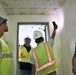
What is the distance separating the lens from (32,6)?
3.01 m

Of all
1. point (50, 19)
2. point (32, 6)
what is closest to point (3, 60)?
point (32, 6)

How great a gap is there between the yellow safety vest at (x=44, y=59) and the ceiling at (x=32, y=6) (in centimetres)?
106

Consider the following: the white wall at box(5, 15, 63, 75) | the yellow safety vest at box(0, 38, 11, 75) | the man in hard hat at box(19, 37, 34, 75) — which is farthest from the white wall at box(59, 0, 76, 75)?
the yellow safety vest at box(0, 38, 11, 75)

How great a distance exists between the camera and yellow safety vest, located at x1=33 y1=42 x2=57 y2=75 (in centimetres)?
222

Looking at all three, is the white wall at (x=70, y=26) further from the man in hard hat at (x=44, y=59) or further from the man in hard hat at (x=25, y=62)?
the man in hard hat at (x=25, y=62)

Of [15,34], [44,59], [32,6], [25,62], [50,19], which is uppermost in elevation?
[32,6]

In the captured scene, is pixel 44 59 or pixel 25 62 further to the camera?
pixel 25 62

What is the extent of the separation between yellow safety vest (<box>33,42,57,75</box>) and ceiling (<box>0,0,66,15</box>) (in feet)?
3.47

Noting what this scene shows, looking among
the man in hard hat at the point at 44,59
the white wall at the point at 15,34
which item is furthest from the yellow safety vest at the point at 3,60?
the white wall at the point at 15,34

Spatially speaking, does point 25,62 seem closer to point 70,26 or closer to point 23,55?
point 23,55

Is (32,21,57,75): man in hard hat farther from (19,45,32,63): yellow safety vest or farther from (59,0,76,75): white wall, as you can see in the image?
(19,45,32,63): yellow safety vest

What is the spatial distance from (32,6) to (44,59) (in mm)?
1368

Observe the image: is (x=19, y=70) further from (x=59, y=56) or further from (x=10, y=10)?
(x=10, y=10)

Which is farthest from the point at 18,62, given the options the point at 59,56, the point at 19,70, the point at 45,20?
the point at 45,20
